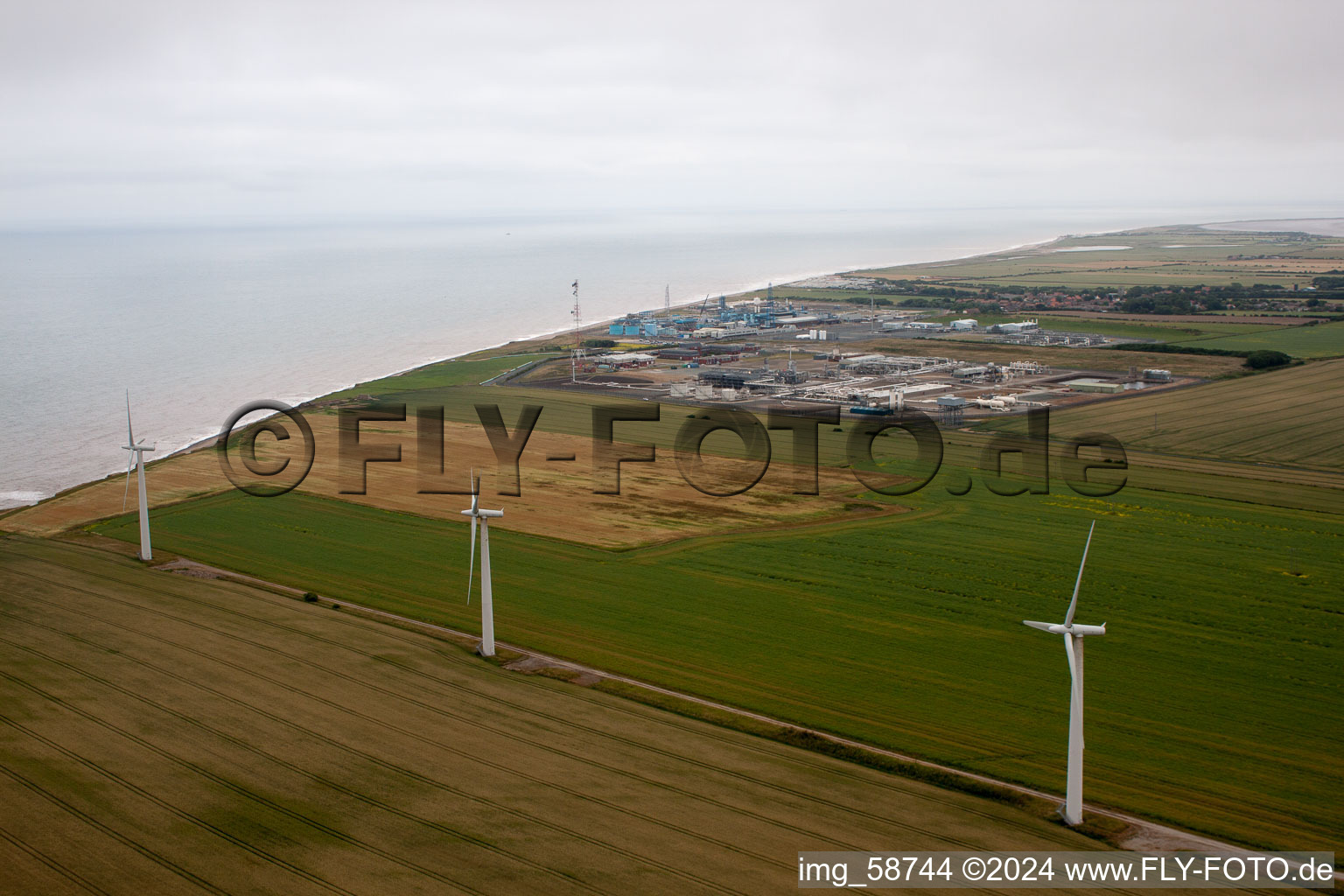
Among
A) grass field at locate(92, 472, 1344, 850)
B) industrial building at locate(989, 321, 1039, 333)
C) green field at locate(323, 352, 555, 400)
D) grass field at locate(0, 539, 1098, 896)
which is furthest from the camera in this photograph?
industrial building at locate(989, 321, 1039, 333)

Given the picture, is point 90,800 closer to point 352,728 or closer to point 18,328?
point 352,728

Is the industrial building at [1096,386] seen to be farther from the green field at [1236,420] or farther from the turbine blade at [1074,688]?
the turbine blade at [1074,688]

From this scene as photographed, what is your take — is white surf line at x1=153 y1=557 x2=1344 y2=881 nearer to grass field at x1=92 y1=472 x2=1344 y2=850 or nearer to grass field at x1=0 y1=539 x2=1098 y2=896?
grass field at x1=92 y1=472 x2=1344 y2=850

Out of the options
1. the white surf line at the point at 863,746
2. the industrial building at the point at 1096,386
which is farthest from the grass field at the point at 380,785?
the industrial building at the point at 1096,386

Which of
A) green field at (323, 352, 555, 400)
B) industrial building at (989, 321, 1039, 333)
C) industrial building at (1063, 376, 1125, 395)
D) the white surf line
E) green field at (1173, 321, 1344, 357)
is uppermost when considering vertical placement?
industrial building at (989, 321, 1039, 333)

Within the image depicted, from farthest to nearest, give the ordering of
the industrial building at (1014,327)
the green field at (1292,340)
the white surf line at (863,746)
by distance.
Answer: the industrial building at (1014,327) < the green field at (1292,340) < the white surf line at (863,746)

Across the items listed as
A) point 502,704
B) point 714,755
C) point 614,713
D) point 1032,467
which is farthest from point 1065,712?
point 1032,467

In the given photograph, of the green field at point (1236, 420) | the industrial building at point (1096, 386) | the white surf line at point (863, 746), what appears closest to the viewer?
the white surf line at point (863, 746)

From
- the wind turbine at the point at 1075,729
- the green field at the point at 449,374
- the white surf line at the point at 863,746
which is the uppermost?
the green field at the point at 449,374

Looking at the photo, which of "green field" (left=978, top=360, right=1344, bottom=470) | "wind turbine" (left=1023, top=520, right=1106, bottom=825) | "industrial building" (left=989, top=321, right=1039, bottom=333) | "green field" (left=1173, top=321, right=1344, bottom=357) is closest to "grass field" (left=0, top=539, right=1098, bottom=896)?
"wind turbine" (left=1023, top=520, right=1106, bottom=825)
